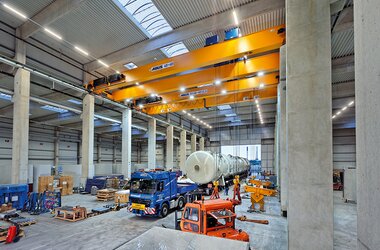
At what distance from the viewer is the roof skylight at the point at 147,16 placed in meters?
9.63

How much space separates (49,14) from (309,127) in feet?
39.3

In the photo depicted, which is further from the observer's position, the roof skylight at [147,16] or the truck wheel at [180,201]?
the truck wheel at [180,201]

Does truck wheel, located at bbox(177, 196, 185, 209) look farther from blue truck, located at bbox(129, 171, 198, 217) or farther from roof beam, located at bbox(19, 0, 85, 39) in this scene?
roof beam, located at bbox(19, 0, 85, 39)

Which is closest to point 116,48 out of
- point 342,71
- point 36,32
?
point 36,32

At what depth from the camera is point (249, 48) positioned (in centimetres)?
952

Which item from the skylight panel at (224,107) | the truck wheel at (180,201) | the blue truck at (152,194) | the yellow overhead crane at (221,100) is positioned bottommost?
the truck wheel at (180,201)

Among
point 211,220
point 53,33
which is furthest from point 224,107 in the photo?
point 211,220

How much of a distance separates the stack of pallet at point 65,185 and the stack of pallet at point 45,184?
132 cm

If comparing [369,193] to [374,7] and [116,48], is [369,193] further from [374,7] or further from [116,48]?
[116,48]

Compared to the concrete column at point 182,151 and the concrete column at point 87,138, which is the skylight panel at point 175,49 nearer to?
the concrete column at point 87,138

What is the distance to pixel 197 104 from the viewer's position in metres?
18.5

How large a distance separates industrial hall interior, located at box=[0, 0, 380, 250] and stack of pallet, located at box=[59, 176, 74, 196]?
10cm

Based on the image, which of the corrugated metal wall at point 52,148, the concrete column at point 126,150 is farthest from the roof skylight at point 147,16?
the corrugated metal wall at point 52,148

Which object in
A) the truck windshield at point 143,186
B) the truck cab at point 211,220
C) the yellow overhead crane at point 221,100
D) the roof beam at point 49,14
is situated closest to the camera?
the truck cab at point 211,220
